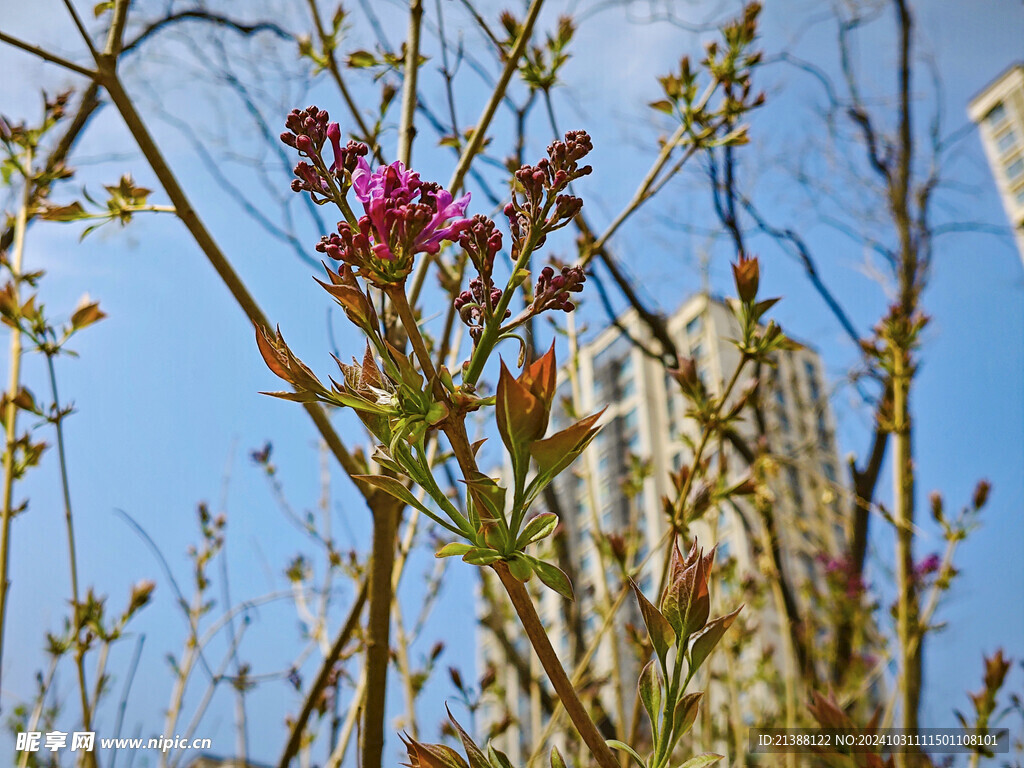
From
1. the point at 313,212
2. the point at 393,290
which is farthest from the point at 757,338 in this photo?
the point at 313,212

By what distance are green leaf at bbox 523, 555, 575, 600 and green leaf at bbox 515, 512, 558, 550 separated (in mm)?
11

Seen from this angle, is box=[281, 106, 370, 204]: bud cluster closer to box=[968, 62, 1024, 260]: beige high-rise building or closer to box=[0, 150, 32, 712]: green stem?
box=[0, 150, 32, 712]: green stem

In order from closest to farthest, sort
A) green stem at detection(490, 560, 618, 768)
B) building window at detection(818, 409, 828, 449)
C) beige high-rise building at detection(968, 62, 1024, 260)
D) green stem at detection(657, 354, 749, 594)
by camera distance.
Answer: green stem at detection(490, 560, 618, 768) → green stem at detection(657, 354, 749, 594) → building window at detection(818, 409, 828, 449) → beige high-rise building at detection(968, 62, 1024, 260)

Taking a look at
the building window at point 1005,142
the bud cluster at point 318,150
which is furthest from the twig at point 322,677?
the building window at point 1005,142

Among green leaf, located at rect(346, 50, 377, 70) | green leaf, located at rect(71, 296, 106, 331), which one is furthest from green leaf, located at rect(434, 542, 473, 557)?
green leaf, located at rect(346, 50, 377, 70)

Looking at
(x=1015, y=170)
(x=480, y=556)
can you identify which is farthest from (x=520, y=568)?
(x=1015, y=170)

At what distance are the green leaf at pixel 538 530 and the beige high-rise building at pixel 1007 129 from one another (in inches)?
1003

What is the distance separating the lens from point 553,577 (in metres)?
0.40

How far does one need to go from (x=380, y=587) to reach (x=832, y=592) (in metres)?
1.70

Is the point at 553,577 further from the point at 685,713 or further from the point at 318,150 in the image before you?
the point at 318,150

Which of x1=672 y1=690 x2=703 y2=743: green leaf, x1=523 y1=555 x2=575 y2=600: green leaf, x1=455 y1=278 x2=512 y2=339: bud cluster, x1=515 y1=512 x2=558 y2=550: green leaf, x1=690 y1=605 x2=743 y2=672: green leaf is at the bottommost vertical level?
A: x1=672 y1=690 x2=703 y2=743: green leaf

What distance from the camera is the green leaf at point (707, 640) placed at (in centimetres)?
43

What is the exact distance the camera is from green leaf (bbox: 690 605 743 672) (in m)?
0.43

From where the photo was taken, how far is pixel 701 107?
1.12m
